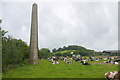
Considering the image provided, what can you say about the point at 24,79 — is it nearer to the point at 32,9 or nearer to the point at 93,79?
the point at 93,79

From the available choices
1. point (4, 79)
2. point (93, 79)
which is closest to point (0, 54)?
point (4, 79)

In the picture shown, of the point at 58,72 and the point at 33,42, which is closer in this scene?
the point at 58,72

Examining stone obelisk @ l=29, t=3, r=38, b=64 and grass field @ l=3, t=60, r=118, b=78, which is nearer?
grass field @ l=3, t=60, r=118, b=78

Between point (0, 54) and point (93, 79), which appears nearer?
point (93, 79)

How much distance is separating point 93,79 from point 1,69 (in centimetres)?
892

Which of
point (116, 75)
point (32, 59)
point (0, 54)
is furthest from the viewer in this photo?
point (32, 59)

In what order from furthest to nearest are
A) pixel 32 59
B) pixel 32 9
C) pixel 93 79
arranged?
pixel 32 9 → pixel 32 59 → pixel 93 79

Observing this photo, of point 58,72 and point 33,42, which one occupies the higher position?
point 33,42

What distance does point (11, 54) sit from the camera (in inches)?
792

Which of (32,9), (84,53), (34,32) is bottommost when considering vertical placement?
(84,53)

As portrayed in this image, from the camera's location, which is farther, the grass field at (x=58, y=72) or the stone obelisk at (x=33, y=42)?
the stone obelisk at (x=33, y=42)

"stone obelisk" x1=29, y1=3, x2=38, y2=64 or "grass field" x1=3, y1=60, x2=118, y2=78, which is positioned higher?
"stone obelisk" x1=29, y1=3, x2=38, y2=64

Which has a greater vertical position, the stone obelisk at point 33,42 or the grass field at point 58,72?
the stone obelisk at point 33,42

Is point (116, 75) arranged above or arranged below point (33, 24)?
below
